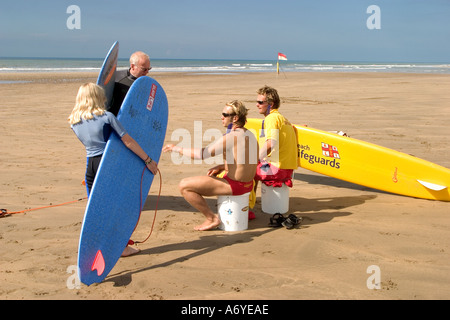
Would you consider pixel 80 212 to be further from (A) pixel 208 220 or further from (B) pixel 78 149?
(B) pixel 78 149

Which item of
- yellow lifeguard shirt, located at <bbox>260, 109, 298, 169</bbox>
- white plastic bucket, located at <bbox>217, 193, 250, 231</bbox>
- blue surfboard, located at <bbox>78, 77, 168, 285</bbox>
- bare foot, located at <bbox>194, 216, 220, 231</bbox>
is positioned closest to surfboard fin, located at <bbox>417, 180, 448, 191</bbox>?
yellow lifeguard shirt, located at <bbox>260, 109, 298, 169</bbox>

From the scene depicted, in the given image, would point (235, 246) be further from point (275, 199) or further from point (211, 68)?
point (211, 68)

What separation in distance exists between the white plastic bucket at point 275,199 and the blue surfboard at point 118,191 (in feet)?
4.27

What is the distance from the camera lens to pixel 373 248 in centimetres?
362

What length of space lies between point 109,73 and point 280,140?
185 cm

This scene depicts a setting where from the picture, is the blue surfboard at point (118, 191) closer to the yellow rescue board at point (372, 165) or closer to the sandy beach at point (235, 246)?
the sandy beach at point (235, 246)

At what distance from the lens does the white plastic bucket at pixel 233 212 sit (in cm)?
402

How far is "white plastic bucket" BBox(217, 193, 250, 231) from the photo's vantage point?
402 cm

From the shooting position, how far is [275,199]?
14.9 feet

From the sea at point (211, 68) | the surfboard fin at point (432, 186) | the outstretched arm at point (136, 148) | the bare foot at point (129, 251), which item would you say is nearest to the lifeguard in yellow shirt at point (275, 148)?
the outstretched arm at point (136, 148)

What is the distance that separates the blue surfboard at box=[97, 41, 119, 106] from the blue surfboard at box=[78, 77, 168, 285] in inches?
21.6

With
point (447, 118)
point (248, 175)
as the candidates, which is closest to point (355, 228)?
point (248, 175)

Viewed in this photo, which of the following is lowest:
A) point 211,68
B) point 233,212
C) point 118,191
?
point 233,212

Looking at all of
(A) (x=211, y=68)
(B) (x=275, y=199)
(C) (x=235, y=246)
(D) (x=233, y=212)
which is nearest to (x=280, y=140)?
(B) (x=275, y=199)
